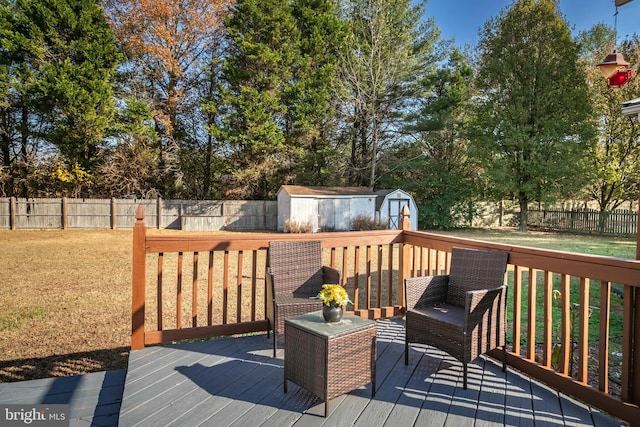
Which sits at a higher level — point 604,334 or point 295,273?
point 295,273

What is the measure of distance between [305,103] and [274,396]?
17.6 meters

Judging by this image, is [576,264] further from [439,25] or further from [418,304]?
[439,25]

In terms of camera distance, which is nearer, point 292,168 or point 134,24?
point 134,24

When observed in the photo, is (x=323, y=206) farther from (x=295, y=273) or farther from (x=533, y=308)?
(x=533, y=308)

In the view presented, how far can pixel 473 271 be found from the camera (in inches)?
115

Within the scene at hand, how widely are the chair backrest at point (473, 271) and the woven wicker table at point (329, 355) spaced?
1021 millimetres

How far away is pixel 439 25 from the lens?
1939cm

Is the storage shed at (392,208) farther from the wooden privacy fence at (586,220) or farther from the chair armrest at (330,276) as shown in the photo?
the chair armrest at (330,276)

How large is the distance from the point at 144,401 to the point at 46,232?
15.3 meters

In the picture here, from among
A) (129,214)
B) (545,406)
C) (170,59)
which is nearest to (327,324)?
(545,406)

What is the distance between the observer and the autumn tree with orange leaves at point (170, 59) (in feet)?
57.5

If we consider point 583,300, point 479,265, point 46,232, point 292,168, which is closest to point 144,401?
point 479,265

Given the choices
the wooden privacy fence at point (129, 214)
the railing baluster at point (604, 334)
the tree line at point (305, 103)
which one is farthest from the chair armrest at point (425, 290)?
the tree line at point (305, 103)

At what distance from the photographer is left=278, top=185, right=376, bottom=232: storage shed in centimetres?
1596
